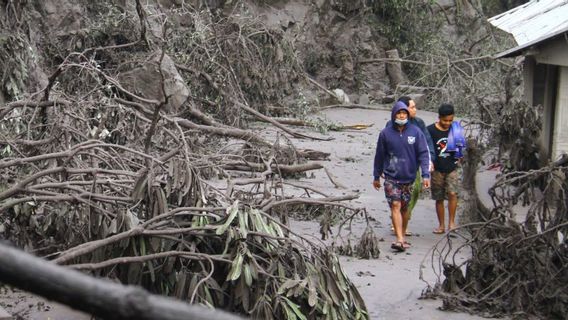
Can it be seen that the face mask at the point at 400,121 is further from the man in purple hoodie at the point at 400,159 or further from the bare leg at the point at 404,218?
the bare leg at the point at 404,218

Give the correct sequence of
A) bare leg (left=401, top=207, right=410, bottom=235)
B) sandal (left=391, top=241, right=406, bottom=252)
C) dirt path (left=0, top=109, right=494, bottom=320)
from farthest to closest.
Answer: bare leg (left=401, top=207, right=410, bottom=235), sandal (left=391, top=241, right=406, bottom=252), dirt path (left=0, top=109, right=494, bottom=320)

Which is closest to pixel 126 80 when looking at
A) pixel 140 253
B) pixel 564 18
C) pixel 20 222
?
pixel 564 18

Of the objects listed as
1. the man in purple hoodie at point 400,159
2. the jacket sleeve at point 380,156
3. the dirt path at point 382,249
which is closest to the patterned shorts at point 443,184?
the dirt path at point 382,249

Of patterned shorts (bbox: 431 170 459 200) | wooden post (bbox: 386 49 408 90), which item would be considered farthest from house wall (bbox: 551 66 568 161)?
wooden post (bbox: 386 49 408 90)

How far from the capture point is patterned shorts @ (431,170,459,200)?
33.9 feet

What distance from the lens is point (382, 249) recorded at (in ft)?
32.0

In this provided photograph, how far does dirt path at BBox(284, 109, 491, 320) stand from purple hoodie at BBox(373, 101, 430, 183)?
0.83m

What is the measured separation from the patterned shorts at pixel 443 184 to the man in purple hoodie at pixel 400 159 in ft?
2.24

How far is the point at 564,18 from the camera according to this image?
11.8m

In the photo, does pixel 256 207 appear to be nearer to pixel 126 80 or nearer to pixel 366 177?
pixel 366 177

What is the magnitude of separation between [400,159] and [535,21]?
464cm

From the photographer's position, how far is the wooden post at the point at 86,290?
1.27 m

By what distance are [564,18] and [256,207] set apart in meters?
6.70

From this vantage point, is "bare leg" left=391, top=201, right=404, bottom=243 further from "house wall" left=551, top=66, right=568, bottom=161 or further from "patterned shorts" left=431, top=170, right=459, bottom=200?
"house wall" left=551, top=66, right=568, bottom=161
